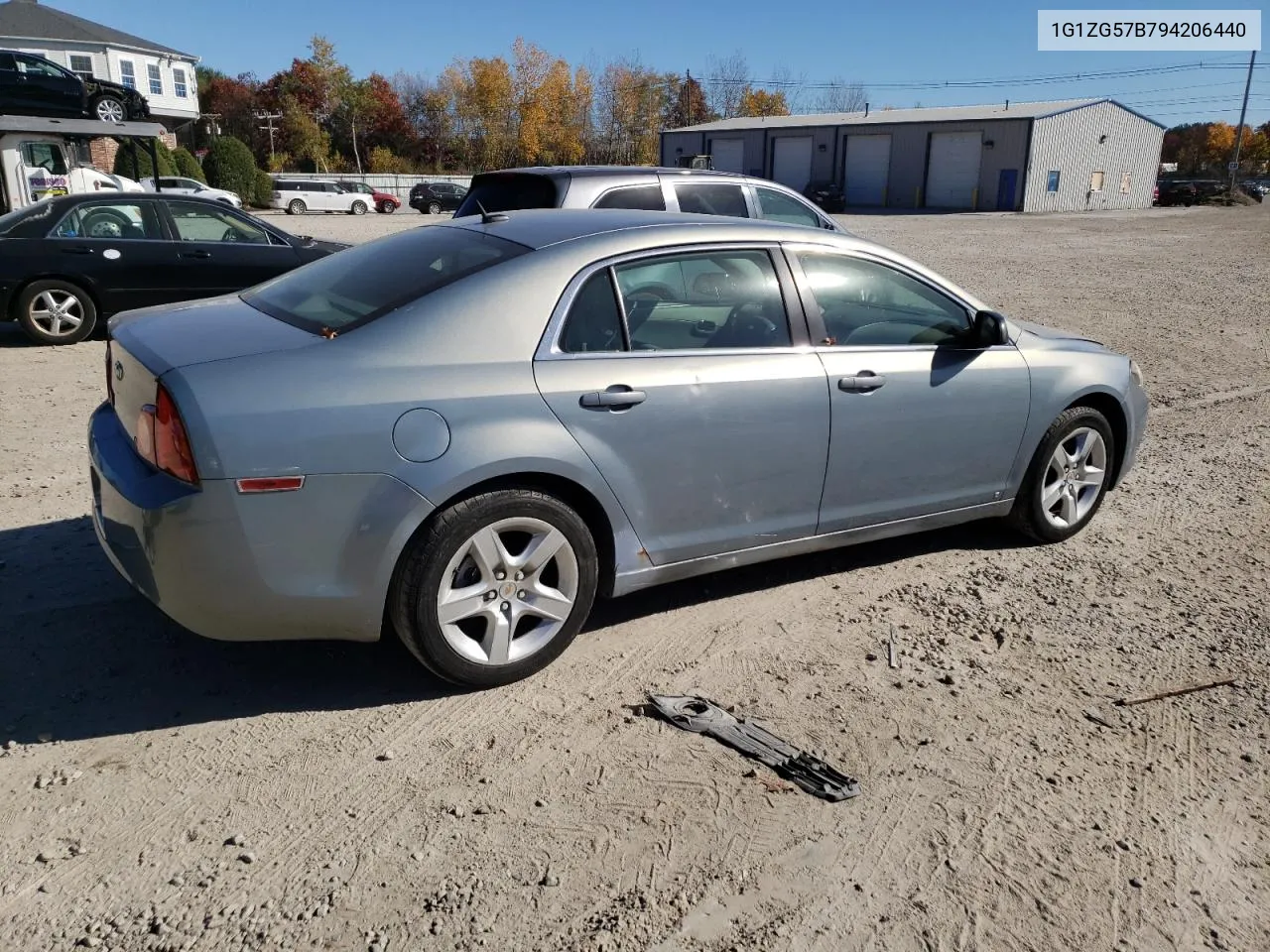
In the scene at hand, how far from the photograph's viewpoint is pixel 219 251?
1016cm

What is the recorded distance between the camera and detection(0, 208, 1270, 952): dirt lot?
2.62 meters

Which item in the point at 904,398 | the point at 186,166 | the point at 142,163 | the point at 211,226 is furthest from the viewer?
the point at 186,166

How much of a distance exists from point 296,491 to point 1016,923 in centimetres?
236

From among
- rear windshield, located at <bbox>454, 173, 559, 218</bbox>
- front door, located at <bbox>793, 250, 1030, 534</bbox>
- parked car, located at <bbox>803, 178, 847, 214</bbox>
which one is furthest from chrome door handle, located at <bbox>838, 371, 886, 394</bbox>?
parked car, located at <bbox>803, 178, 847, 214</bbox>

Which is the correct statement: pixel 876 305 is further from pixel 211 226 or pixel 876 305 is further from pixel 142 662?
pixel 211 226

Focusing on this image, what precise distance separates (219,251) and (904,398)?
7994 millimetres

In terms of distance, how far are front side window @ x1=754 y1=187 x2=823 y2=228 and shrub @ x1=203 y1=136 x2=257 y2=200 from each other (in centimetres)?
3988

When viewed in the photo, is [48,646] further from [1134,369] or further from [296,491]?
[1134,369]

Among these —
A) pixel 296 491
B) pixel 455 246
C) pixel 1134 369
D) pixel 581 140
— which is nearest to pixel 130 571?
pixel 296 491

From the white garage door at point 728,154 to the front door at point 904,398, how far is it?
59635 mm

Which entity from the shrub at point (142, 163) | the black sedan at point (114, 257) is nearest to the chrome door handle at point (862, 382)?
the black sedan at point (114, 257)

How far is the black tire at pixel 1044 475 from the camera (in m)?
4.98

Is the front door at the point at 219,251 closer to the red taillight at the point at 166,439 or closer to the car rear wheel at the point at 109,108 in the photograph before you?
the red taillight at the point at 166,439

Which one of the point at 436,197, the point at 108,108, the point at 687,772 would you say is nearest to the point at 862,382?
the point at 687,772
